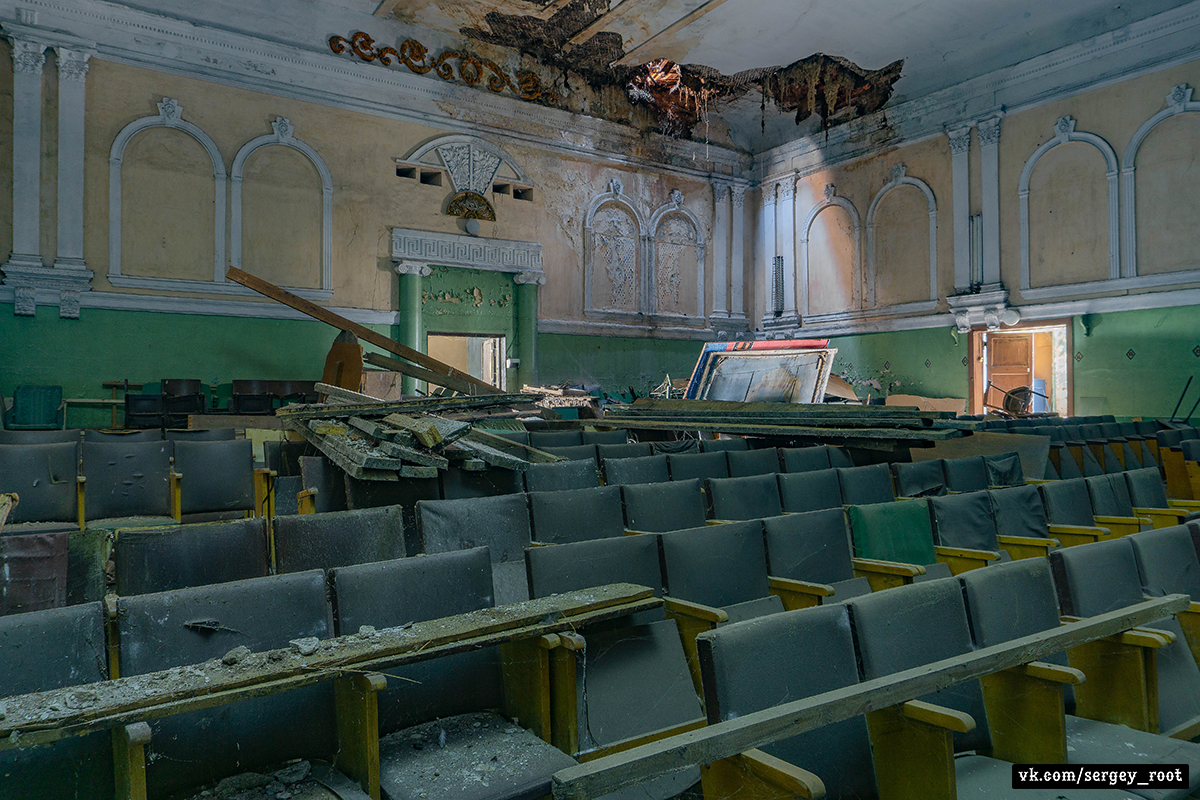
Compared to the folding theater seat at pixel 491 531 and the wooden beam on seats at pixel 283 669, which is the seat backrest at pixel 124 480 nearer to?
the folding theater seat at pixel 491 531

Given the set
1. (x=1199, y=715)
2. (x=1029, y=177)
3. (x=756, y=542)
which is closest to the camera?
(x=1199, y=715)

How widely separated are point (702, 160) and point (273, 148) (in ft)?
24.9

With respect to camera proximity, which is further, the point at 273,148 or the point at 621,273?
the point at 621,273

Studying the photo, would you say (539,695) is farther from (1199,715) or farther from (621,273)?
(621,273)

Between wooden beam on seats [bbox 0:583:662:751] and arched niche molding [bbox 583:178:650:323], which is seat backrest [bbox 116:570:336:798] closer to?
wooden beam on seats [bbox 0:583:662:751]

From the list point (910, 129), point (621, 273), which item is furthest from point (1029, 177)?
point (621, 273)

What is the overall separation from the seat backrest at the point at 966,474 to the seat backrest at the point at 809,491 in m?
0.84

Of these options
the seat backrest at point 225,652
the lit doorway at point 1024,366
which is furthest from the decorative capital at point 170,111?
the lit doorway at point 1024,366

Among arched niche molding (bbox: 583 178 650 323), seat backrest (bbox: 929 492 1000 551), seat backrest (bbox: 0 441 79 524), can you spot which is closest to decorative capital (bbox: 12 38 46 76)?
seat backrest (bbox: 0 441 79 524)

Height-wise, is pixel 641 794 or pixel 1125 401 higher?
pixel 1125 401

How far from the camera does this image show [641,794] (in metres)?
1.80

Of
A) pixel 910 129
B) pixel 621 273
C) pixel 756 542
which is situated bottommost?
pixel 756 542

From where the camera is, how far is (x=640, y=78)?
12.3 m

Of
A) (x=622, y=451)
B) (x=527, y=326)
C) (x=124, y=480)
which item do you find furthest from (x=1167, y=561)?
(x=527, y=326)
